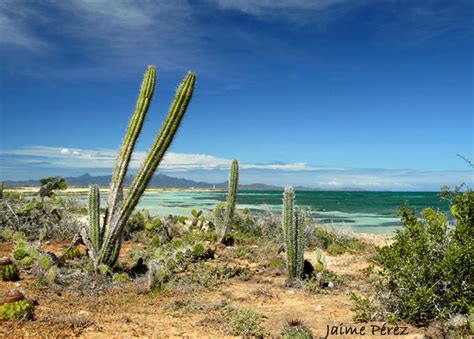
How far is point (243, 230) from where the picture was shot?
504 inches

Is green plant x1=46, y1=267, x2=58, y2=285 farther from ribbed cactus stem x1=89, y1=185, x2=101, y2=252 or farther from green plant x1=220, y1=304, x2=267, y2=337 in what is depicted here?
green plant x1=220, y1=304, x2=267, y2=337

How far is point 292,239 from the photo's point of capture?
24.4 ft

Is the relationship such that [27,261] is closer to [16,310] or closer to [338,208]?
[16,310]

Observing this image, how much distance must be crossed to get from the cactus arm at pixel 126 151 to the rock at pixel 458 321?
17.1 feet

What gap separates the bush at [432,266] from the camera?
486cm

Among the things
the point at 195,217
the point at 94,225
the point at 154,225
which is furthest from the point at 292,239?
the point at 195,217

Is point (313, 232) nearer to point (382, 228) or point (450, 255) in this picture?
point (450, 255)

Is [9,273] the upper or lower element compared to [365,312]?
upper

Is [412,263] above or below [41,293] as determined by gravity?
above

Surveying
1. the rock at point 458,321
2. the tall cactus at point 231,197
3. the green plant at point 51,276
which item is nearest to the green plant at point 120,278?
the green plant at point 51,276

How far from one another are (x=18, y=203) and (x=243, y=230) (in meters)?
7.07

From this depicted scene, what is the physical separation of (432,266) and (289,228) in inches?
109

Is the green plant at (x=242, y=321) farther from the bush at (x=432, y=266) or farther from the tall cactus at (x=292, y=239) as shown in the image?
the tall cactus at (x=292, y=239)

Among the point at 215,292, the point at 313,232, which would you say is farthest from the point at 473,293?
the point at 313,232
